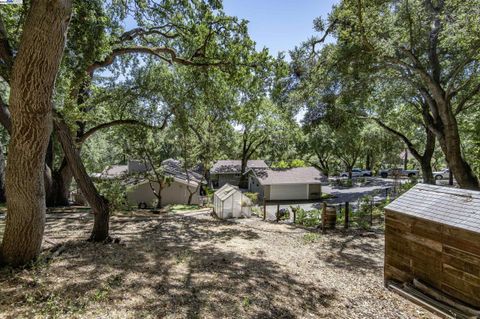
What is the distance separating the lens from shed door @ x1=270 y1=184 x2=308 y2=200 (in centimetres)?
2641

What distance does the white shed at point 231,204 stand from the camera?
14.9m

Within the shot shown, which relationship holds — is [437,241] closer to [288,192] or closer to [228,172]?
[288,192]

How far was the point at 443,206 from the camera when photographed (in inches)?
210

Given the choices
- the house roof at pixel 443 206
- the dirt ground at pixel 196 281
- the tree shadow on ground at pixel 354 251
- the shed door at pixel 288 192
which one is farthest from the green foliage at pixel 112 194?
the shed door at pixel 288 192

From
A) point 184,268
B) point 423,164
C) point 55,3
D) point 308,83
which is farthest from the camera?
point 423,164

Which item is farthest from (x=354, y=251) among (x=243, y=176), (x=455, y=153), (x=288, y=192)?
(x=243, y=176)

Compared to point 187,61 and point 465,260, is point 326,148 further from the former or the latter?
point 465,260

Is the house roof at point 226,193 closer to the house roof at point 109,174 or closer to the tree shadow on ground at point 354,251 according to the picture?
the tree shadow on ground at point 354,251

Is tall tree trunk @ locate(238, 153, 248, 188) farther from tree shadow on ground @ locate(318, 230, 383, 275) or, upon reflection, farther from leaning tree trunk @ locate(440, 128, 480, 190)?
leaning tree trunk @ locate(440, 128, 480, 190)

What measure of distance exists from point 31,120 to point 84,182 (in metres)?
2.79

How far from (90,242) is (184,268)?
297 centimetres

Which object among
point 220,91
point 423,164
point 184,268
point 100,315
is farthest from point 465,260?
point 423,164

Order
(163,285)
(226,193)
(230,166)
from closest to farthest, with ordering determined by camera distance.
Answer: (163,285) < (226,193) < (230,166)

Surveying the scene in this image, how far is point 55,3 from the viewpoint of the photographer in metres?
4.08
